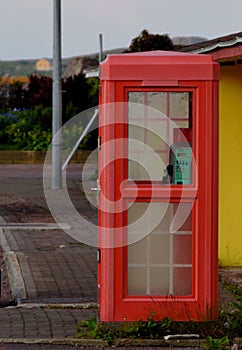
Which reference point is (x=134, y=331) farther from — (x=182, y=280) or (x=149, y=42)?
(x=149, y=42)

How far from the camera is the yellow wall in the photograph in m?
12.6

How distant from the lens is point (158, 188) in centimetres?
856

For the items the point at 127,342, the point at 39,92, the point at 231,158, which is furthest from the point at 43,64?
the point at 127,342

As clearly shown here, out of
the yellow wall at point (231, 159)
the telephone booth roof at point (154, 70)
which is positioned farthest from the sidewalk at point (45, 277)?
the telephone booth roof at point (154, 70)

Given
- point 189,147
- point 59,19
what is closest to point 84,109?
point 59,19

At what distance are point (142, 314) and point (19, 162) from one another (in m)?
26.4

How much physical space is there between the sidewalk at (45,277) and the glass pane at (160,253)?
76cm

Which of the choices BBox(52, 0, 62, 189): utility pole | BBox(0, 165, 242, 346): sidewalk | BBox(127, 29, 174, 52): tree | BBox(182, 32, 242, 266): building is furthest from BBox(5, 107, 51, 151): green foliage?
BBox(182, 32, 242, 266): building

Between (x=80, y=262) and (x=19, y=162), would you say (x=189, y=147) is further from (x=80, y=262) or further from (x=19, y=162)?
(x=19, y=162)

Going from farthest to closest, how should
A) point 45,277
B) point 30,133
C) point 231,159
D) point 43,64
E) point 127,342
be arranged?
point 43,64
point 30,133
point 231,159
point 45,277
point 127,342

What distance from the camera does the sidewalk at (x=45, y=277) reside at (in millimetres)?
9055

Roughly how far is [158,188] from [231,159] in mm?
4240

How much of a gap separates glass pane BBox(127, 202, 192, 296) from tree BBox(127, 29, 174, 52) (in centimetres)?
2812

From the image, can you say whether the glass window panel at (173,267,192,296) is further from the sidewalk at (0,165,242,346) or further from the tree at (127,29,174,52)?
the tree at (127,29,174,52)
